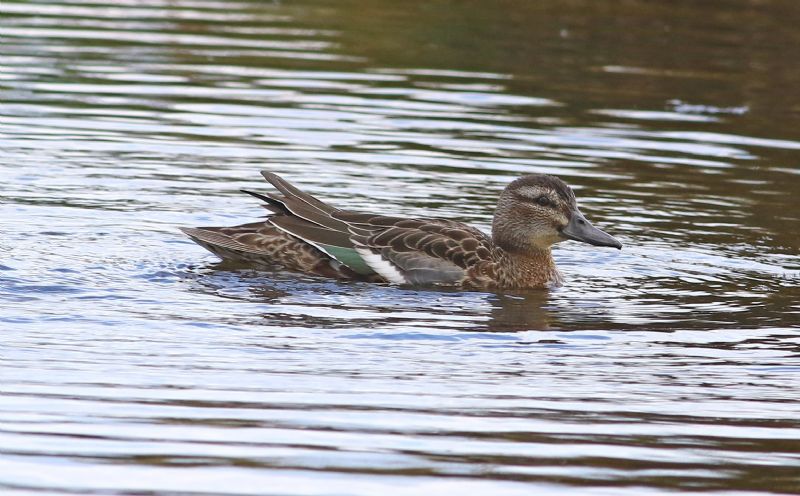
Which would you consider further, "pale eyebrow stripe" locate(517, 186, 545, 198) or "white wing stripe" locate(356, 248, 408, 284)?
"pale eyebrow stripe" locate(517, 186, 545, 198)

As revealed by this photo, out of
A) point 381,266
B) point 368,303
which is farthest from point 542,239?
point 368,303

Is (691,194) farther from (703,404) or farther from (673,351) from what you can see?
(703,404)

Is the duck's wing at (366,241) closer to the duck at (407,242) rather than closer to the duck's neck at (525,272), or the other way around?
the duck at (407,242)

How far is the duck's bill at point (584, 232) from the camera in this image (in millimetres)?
10625

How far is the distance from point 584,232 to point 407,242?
4.11 ft

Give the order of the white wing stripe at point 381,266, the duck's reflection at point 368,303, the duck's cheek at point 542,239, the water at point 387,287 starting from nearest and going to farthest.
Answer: the water at point 387,287 < the duck's reflection at point 368,303 < the white wing stripe at point 381,266 < the duck's cheek at point 542,239

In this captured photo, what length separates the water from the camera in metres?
6.64

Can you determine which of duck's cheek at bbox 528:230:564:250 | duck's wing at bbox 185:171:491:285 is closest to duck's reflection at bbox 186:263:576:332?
duck's wing at bbox 185:171:491:285

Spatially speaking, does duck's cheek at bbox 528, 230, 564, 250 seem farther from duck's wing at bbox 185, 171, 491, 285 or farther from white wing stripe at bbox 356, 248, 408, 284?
white wing stripe at bbox 356, 248, 408, 284

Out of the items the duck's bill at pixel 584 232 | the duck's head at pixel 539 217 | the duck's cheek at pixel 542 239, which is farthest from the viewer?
the duck's cheek at pixel 542 239

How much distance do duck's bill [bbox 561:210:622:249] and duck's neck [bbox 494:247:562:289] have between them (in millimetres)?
250

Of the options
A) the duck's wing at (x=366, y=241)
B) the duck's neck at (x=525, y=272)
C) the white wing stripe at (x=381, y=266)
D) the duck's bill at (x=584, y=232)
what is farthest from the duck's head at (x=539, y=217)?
the white wing stripe at (x=381, y=266)

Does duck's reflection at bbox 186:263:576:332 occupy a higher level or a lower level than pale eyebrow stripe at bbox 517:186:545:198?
lower

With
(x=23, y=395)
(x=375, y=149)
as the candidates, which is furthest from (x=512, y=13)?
(x=23, y=395)
